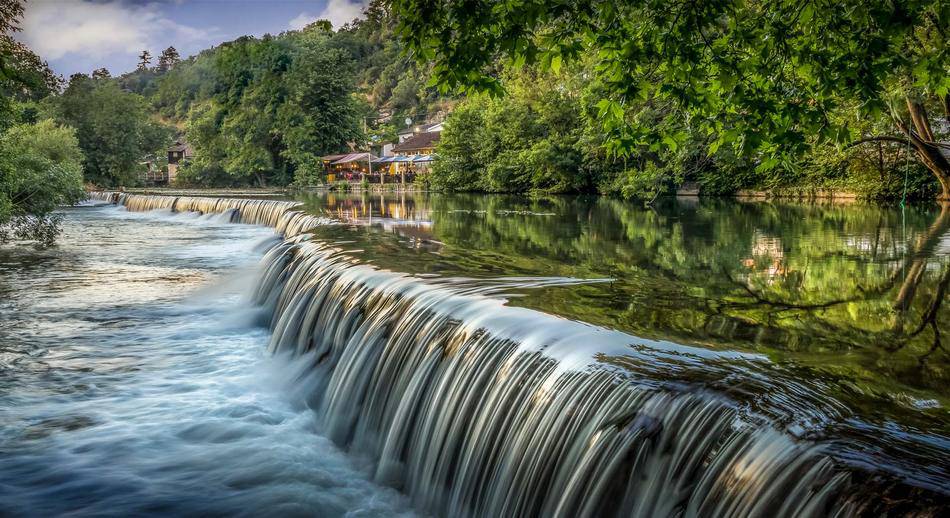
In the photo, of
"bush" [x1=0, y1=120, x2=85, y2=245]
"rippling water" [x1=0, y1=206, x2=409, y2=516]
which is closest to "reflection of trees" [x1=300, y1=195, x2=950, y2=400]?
"rippling water" [x1=0, y1=206, x2=409, y2=516]

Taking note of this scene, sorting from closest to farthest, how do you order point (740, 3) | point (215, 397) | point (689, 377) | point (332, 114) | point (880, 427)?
point (880, 427) → point (689, 377) → point (740, 3) → point (215, 397) → point (332, 114)

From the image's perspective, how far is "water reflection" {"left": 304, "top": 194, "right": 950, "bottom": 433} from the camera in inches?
199

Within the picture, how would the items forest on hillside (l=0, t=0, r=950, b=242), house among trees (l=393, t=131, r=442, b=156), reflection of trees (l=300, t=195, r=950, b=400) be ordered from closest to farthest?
reflection of trees (l=300, t=195, r=950, b=400) < forest on hillside (l=0, t=0, r=950, b=242) < house among trees (l=393, t=131, r=442, b=156)

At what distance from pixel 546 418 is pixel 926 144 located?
27550mm

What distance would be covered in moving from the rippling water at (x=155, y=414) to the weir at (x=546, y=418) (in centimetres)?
46

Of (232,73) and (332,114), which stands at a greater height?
(232,73)

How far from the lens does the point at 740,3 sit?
650 cm

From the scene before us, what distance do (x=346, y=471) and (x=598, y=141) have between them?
108 feet

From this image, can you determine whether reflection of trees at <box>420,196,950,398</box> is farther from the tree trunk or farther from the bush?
the bush

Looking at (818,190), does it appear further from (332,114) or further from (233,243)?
(332,114)

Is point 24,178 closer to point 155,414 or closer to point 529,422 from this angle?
point 155,414

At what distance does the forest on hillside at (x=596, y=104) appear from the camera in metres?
6.55

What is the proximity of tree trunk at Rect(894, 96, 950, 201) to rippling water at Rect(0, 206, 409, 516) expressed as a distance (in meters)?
24.9

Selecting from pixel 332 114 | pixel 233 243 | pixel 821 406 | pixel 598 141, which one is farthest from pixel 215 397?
pixel 332 114
